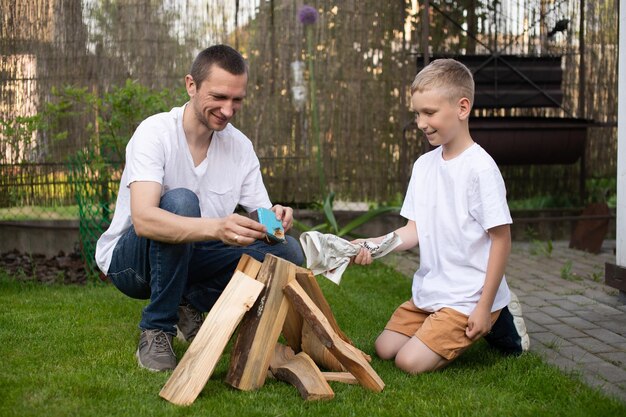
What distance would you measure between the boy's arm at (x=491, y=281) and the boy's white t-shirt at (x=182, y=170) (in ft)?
3.51

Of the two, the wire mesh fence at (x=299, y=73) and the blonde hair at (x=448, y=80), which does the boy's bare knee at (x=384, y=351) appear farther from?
the wire mesh fence at (x=299, y=73)

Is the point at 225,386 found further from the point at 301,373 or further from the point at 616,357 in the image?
the point at 616,357

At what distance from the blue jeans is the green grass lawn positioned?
0.81ft

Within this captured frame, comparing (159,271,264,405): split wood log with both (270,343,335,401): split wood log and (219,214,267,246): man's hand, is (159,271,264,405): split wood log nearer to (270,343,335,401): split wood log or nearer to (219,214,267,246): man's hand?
(219,214,267,246): man's hand

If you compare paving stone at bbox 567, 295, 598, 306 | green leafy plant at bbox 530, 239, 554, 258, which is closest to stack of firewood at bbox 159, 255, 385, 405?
paving stone at bbox 567, 295, 598, 306

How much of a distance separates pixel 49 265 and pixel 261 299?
11.0 ft

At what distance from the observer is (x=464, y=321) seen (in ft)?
10.8

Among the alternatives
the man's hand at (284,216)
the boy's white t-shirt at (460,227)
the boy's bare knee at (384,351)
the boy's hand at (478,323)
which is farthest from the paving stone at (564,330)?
the man's hand at (284,216)

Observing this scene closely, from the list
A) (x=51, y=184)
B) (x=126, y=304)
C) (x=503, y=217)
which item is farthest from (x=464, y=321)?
(x=51, y=184)

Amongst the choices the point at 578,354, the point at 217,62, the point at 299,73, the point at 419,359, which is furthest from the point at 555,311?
the point at 299,73

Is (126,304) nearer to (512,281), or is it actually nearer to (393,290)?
(393,290)

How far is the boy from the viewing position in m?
3.27

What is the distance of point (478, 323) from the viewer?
3240 millimetres

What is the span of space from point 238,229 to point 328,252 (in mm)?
497
